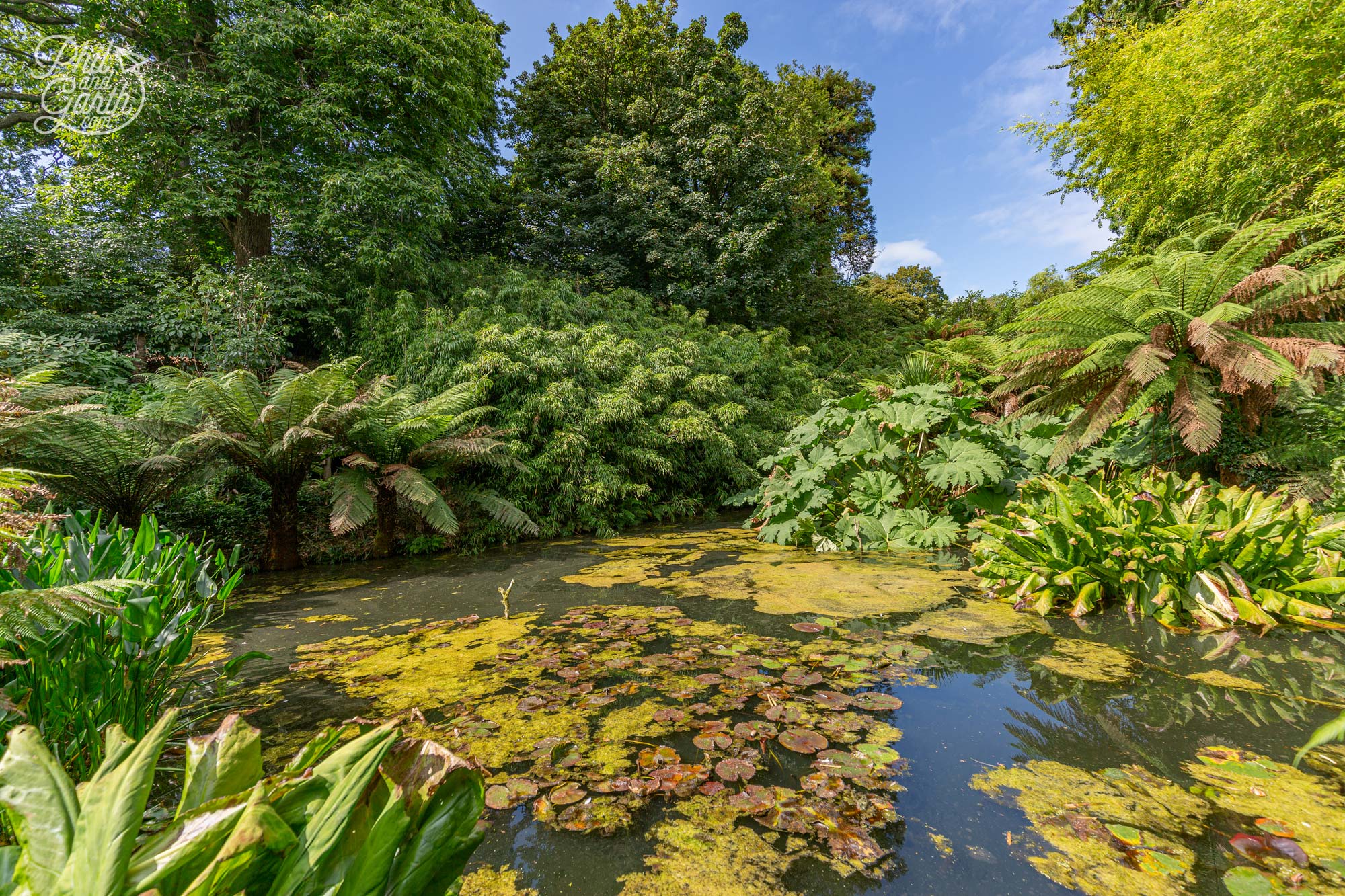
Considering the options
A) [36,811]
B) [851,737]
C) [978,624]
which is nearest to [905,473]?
[978,624]

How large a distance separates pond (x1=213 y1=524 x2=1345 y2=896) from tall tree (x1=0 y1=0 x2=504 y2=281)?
22.1ft

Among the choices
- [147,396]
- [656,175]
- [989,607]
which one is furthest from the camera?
[656,175]

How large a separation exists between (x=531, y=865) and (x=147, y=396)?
266 inches

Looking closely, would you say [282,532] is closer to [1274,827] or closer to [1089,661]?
[1089,661]

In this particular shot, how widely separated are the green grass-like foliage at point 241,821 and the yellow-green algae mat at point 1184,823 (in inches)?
40.4

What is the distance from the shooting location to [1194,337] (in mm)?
2654

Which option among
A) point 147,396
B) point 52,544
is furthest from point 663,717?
point 147,396

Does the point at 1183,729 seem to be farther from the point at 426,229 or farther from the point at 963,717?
the point at 426,229

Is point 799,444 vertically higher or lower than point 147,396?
lower

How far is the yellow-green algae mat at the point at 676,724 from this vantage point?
106cm

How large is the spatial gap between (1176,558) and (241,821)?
276 centimetres

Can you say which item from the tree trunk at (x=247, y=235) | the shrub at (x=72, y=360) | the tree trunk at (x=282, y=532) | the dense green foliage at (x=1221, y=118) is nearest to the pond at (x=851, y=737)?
the tree trunk at (x=282, y=532)

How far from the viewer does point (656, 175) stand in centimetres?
1134

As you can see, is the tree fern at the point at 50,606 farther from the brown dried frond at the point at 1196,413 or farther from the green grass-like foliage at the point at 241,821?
the brown dried frond at the point at 1196,413
